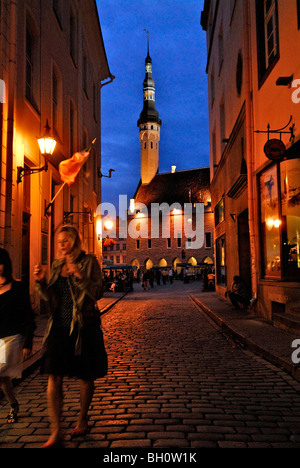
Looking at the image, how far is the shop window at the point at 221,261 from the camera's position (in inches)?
793

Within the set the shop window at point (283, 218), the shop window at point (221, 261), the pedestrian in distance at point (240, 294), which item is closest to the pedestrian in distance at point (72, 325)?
the shop window at point (283, 218)

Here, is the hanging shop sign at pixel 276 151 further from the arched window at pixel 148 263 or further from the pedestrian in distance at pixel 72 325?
the arched window at pixel 148 263

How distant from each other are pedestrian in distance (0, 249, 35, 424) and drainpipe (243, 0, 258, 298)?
29.1ft

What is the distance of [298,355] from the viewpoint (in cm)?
636

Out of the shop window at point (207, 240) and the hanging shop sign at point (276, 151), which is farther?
the shop window at point (207, 240)

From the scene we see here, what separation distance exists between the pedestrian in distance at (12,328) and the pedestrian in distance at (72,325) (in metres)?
0.46

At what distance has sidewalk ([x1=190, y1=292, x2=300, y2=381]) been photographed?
631 cm

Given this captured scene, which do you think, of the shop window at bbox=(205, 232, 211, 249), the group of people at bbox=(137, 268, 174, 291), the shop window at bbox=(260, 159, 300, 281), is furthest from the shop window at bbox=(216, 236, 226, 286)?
the shop window at bbox=(205, 232, 211, 249)

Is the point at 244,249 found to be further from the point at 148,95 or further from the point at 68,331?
the point at 148,95

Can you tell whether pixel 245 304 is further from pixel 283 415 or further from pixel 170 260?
pixel 170 260

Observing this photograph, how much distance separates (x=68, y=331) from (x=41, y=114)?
10.2m
